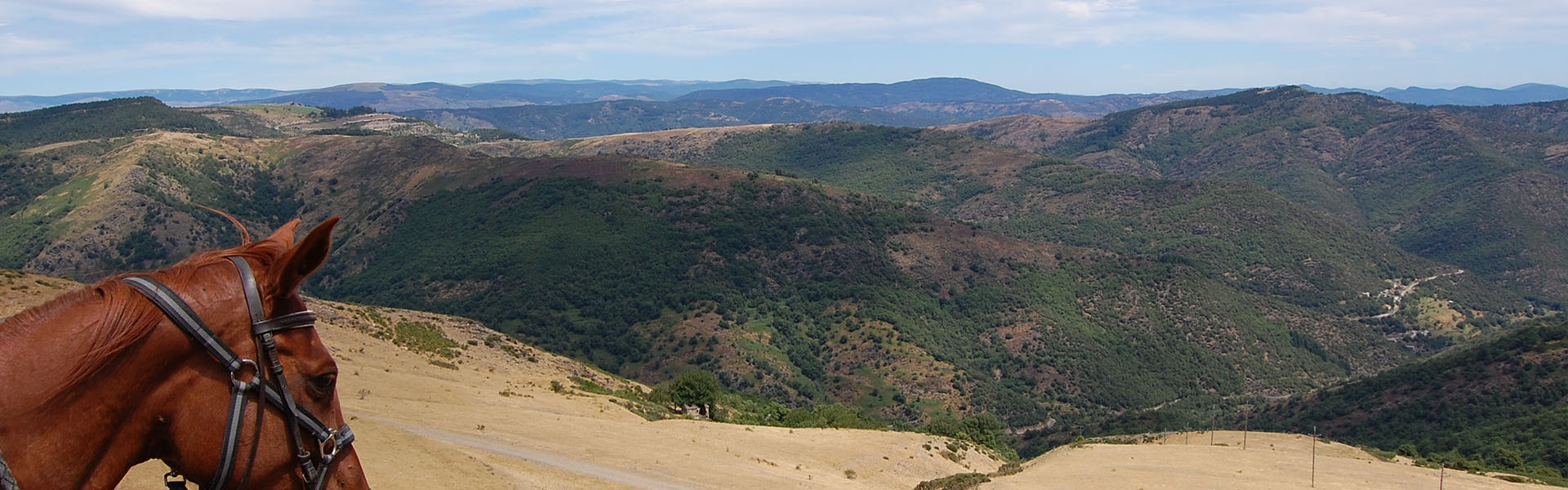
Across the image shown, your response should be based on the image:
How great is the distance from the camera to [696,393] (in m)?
40.1

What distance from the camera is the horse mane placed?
2.73 m

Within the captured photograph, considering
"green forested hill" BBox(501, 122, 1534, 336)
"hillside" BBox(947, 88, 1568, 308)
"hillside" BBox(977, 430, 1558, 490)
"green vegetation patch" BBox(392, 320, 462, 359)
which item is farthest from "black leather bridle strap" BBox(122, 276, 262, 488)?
"hillside" BBox(947, 88, 1568, 308)

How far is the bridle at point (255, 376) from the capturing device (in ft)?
9.14

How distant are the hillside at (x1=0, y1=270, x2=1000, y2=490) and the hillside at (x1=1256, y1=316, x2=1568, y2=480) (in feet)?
93.1

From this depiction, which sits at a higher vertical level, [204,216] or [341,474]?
[341,474]

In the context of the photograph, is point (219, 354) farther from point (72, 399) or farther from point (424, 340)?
point (424, 340)

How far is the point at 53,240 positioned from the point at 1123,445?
100882 millimetres

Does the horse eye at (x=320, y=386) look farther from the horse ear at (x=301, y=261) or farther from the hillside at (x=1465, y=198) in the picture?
the hillside at (x=1465, y=198)

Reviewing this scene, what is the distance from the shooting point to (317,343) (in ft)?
10.0

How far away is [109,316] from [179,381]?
0.29m

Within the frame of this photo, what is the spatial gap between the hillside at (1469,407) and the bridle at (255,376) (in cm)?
4896

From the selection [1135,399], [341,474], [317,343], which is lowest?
[1135,399]

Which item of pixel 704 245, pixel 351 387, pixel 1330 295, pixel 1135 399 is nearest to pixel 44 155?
pixel 704 245

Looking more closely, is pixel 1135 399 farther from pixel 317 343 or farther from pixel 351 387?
pixel 317 343
